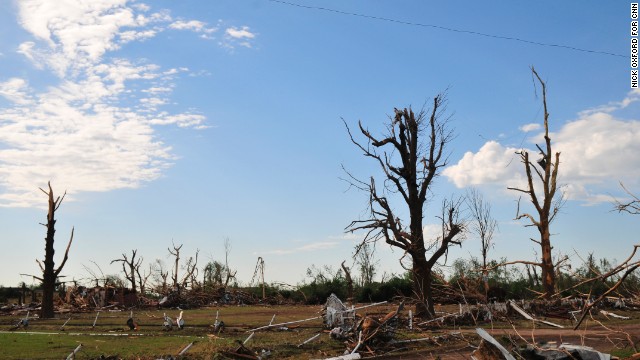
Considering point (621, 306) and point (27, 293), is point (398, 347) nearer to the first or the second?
point (621, 306)

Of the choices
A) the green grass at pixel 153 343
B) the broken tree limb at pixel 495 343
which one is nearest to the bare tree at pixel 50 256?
the green grass at pixel 153 343

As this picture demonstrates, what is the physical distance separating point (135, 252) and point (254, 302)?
11.1m

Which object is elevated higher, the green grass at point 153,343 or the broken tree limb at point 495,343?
the broken tree limb at point 495,343

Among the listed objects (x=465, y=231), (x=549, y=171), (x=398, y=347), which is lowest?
(x=398, y=347)

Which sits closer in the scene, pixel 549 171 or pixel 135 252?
pixel 549 171

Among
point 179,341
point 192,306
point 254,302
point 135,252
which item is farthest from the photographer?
point 135,252

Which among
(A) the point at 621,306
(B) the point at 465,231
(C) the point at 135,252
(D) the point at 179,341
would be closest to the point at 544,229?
(A) the point at 621,306

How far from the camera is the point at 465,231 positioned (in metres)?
21.5

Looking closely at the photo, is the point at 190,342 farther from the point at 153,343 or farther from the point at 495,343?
the point at 495,343

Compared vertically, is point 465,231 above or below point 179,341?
above

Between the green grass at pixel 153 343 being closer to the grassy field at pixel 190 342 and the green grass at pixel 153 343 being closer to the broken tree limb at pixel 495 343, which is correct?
the grassy field at pixel 190 342

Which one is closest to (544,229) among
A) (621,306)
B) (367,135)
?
(621,306)

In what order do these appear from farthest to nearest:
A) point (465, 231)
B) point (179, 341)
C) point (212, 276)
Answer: point (212, 276) < point (465, 231) < point (179, 341)

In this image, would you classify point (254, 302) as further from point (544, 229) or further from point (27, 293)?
point (27, 293)
